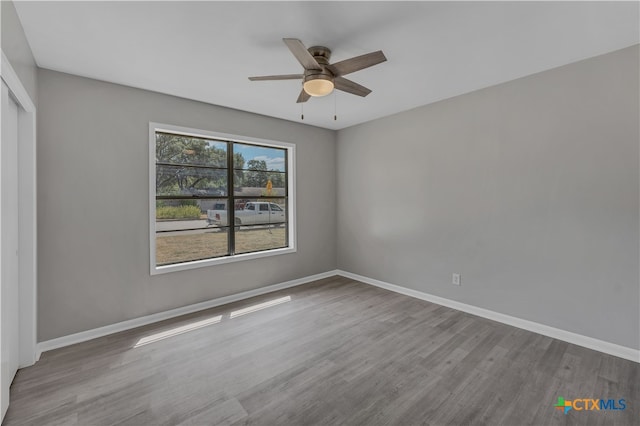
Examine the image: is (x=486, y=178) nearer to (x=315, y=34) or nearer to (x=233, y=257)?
(x=315, y=34)

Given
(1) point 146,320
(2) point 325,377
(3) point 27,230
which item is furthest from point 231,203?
(2) point 325,377

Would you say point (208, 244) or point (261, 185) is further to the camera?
point (261, 185)

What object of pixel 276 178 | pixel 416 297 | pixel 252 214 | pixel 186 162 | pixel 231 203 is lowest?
pixel 416 297

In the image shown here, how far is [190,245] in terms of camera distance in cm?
375

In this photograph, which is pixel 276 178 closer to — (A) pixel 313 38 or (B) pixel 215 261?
(B) pixel 215 261

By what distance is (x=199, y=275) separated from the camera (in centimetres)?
356

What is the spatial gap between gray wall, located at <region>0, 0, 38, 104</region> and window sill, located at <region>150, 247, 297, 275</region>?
1912 millimetres

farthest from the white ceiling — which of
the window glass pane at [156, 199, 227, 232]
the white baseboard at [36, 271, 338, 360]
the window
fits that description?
the white baseboard at [36, 271, 338, 360]

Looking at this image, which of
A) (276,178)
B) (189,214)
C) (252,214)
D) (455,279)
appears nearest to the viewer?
(455,279)

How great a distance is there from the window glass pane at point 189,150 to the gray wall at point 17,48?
1190 millimetres

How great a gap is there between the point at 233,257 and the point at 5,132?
2.45 m

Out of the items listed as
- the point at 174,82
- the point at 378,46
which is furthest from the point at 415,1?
the point at 174,82

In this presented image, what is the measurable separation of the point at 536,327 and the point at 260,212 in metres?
3.62

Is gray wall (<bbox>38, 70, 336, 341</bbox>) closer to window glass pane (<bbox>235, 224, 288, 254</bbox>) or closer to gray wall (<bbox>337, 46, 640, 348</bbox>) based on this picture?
window glass pane (<bbox>235, 224, 288, 254</bbox>)
